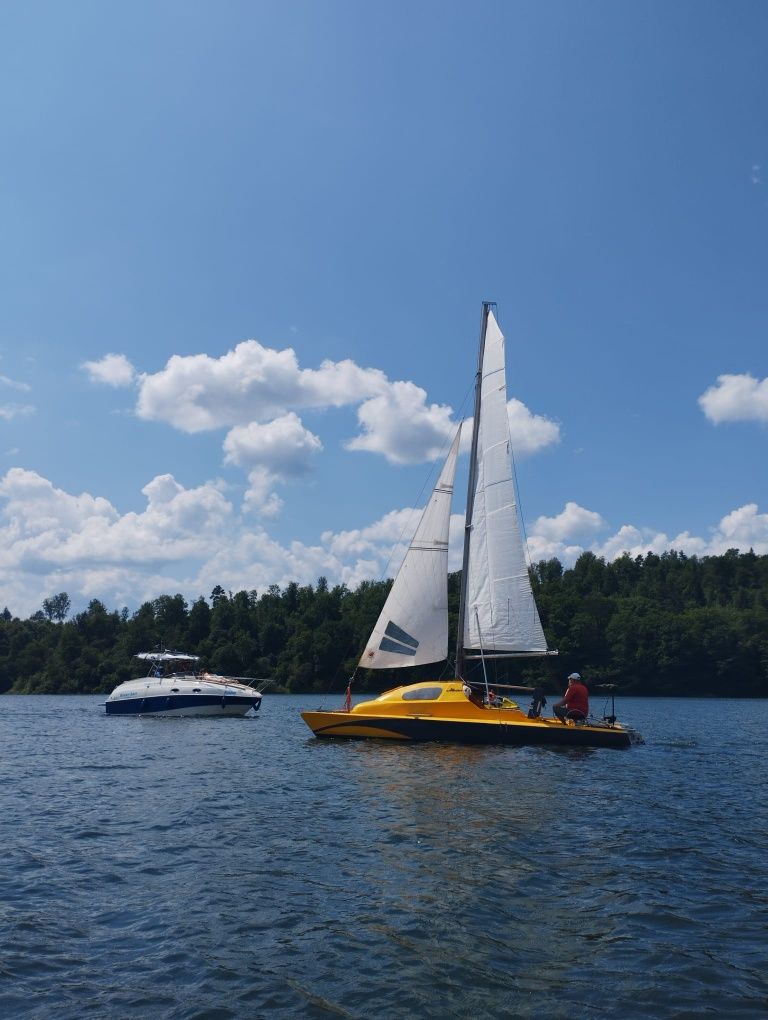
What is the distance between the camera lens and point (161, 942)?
1048cm

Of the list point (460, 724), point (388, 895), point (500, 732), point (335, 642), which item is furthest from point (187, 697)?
point (335, 642)

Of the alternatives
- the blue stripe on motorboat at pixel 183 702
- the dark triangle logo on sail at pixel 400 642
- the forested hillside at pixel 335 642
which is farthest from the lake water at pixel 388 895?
the forested hillside at pixel 335 642

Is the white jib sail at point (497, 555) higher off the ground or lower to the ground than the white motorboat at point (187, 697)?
higher

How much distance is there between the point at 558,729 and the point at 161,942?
21783 mm

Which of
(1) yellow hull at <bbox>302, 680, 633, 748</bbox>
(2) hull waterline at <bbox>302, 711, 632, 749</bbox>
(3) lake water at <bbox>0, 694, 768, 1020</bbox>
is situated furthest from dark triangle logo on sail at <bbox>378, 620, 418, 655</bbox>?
(3) lake water at <bbox>0, 694, 768, 1020</bbox>

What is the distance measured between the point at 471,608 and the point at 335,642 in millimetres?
102552

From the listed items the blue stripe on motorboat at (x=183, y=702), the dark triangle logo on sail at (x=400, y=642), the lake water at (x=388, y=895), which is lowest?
the blue stripe on motorboat at (x=183, y=702)

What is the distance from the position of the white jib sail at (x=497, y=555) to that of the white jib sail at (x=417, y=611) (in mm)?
1321

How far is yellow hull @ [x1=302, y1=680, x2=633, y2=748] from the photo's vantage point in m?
30.1

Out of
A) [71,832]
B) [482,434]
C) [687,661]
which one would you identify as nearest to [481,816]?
[71,832]

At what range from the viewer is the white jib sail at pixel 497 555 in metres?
33.7

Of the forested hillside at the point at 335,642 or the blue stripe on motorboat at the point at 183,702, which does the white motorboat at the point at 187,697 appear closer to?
the blue stripe on motorboat at the point at 183,702

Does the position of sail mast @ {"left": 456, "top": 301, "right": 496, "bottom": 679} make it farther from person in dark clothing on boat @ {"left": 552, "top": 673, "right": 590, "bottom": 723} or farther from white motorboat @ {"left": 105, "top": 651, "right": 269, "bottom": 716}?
white motorboat @ {"left": 105, "top": 651, "right": 269, "bottom": 716}

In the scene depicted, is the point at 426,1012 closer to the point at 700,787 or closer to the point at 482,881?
the point at 482,881
